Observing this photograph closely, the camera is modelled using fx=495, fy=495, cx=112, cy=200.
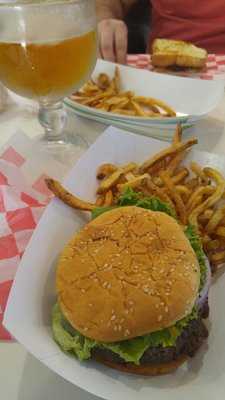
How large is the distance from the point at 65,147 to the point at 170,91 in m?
0.41

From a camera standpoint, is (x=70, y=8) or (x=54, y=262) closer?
(x=54, y=262)

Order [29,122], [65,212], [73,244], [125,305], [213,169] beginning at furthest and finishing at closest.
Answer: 1. [29,122]
2. [213,169]
3. [65,212]
4. [73,244]
5. [125,305]

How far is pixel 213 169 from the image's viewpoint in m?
1.09

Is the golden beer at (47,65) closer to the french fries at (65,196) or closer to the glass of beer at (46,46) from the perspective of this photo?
the glass of beer at (46,46)

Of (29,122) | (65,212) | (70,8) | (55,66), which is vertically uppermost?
(70,8)

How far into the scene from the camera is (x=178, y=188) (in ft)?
3.42

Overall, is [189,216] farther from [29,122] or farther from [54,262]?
[29,122]

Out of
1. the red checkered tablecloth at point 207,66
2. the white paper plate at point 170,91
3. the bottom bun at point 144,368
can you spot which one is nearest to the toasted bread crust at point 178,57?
the red checkered tablecloth at point 207,66

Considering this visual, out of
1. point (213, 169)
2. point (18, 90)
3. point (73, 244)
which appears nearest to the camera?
point (73, 244)

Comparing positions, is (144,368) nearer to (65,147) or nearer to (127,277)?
(127,277)

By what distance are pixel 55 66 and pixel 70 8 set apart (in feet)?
0.45

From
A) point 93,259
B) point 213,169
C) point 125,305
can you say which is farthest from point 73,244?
point 213,169

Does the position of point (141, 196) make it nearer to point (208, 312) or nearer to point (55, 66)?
point (208, 312)

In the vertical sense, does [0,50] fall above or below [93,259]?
above
